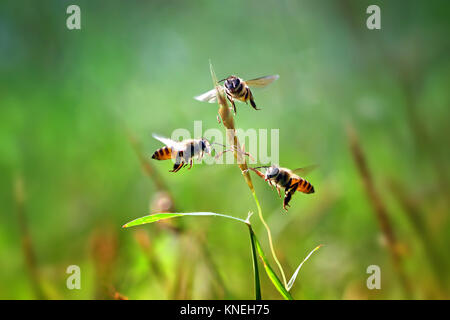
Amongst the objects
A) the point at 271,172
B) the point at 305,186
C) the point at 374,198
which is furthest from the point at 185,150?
the point at 374,198

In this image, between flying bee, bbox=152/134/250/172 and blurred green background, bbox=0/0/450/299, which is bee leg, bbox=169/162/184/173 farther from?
blurred green background, bbox=0/0/450/299

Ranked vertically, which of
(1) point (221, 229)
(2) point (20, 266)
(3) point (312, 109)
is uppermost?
(3) point (312, 109)

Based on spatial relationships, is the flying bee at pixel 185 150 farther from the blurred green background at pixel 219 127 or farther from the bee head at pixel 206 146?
the blurred green background at pixel 219 127

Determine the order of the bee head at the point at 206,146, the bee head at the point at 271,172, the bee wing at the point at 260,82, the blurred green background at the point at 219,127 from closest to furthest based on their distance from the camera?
the bee head at the point at 271,172
the bee head at the point at 206,146
the bee wing at the point at 260,82
the blurred green background at the point at 219,127

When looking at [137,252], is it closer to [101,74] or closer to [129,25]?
[101,74]

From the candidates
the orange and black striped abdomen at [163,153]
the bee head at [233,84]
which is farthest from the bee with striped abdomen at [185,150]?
the bee head at [233,84]

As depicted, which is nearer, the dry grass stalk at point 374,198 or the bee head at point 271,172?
the bee head at point 271,172

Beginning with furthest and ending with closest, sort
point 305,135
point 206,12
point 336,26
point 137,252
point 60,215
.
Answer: point 206,12 → point 336,26 → point 305,135 → point 60,215 → point 137,252

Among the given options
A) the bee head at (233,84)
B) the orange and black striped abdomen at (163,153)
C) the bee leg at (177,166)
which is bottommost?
the bee leg at (177,166)
